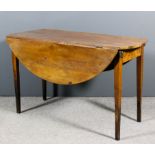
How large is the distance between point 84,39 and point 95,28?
0.65 m

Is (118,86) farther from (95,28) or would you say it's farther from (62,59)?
(95,28)

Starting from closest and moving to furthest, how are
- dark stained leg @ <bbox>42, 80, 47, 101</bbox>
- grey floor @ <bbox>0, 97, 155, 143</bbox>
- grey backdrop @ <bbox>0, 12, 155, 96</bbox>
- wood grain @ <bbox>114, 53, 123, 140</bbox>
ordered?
wood grain @ <bbox>114, 53, 123, 140</bbox> < grey floor @ <bbox>0, 97, 155, 143</bbox> < grey backdrop @ <bbox>0, 12, 155, 96</bbox> < dark stained leg @ <bbox>42, 80, 47, 101</bbox>

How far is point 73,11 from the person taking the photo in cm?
309

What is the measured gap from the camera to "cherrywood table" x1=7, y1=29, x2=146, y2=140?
2252 millimetres

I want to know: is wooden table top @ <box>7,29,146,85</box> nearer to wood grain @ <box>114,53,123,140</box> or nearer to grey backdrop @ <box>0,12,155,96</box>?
wood grain @ <box>114,53,123,140</box>

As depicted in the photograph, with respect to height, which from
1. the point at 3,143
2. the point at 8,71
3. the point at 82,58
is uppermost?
the point at 82,58

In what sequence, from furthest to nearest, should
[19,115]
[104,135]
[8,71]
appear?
1. [8,71]
2. [19,115]
3. [104,135]

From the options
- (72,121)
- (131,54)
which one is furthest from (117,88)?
(72,121)

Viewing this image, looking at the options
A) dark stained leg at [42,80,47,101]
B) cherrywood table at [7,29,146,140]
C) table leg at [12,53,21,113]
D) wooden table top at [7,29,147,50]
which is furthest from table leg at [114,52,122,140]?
dark stained leg at [42,80,47,101]

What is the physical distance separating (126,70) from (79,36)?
2.46 ft

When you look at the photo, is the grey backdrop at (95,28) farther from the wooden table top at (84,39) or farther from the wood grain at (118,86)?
the wood grain at (118,86)

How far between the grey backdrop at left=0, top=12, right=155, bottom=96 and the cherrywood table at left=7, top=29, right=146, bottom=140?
43cm

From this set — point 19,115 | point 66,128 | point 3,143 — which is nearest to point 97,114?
point 66,128
